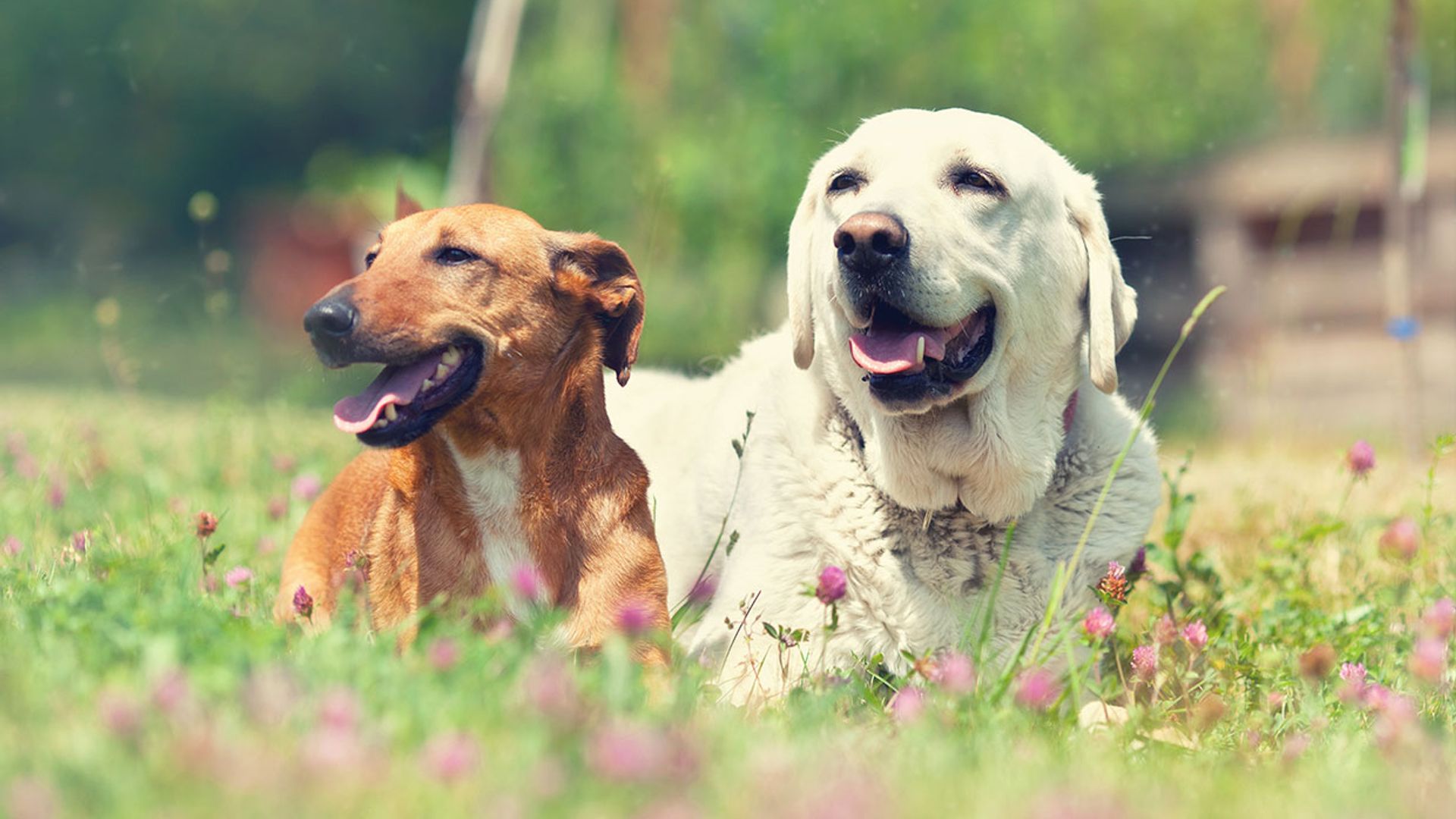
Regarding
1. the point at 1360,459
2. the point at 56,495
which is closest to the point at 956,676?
the point at 1360,459

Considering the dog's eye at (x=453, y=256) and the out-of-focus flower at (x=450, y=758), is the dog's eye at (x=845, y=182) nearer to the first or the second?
the dog's eye at (x=453, y=256)

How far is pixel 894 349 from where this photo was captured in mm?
3477

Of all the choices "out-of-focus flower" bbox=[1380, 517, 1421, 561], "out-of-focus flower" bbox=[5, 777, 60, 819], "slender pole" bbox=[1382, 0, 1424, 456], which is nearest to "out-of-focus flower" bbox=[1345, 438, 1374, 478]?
"out-of-focus flower" bbox=[1380, 517, 1421, 561]

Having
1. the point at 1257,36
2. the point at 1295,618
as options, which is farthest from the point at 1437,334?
the point at 1295,618

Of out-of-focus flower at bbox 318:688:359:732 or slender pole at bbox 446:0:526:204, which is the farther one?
slender pole at bbox 446:0:526:204

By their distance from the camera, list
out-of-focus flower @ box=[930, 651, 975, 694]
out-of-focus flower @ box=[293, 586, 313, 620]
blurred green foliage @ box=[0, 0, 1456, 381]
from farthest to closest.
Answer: blurred green foliage @ box=[0, 0, 1456, 381] → out-of-focus flower @ box=[293, 586, 313, 620] → out-of-focus flower @ box=[930, 651, 975, 694]

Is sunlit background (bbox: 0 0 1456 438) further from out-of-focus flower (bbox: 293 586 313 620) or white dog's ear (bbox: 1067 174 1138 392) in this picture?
out-of-focus flower (bbox: 293 586 313 620)

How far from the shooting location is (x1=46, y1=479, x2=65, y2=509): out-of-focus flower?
176 inches

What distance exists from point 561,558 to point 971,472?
3.60ft

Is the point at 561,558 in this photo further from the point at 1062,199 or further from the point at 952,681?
the point at 1062,199

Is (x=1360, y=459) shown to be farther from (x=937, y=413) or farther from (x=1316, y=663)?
(x=1316, y=663)

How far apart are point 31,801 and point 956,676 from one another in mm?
1467

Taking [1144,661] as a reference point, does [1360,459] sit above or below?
above

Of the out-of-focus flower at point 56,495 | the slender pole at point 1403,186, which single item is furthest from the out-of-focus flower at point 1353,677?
the out-of-focus flower at point 56,495
